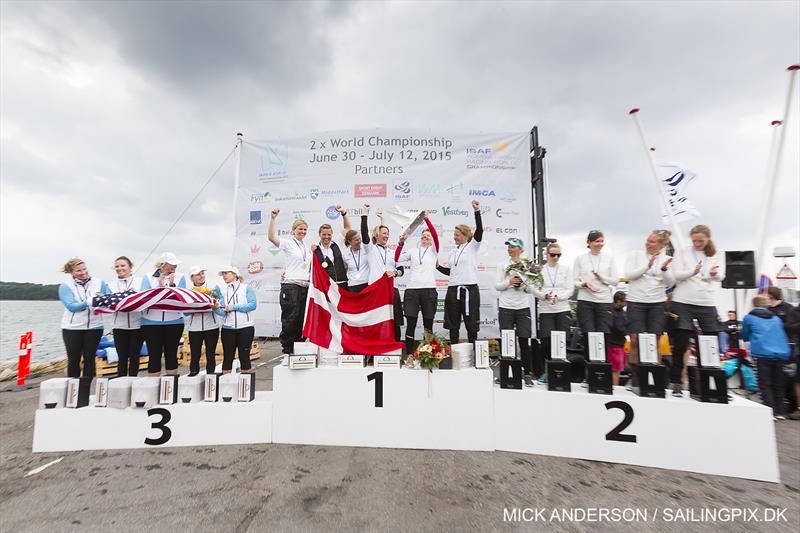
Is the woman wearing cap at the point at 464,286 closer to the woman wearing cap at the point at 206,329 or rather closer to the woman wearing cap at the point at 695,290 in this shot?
the woman wearing cap at the point at 695,290

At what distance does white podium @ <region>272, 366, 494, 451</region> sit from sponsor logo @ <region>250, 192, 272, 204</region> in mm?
4941

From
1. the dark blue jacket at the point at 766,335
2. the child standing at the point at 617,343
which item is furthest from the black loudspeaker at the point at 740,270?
the child standing at the point at 617,343

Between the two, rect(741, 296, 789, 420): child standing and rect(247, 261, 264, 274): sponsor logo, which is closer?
rect(741, 296, 789, 420): child standing

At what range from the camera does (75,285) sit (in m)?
3.56

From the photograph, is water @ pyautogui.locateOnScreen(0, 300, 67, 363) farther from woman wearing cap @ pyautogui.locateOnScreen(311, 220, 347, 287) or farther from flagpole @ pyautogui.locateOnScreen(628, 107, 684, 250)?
flagpole @ pyautogui.locateOnScreen(628, 107, 684, 250)

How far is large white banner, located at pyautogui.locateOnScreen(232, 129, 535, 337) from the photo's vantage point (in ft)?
22.5

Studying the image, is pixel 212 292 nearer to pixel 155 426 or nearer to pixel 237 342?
pixel 237 342

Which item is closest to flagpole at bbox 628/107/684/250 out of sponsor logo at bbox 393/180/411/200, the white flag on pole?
the white flag on pole

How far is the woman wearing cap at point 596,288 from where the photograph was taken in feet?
12.5

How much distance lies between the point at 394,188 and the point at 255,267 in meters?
3.26

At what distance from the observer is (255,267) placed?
7.34m

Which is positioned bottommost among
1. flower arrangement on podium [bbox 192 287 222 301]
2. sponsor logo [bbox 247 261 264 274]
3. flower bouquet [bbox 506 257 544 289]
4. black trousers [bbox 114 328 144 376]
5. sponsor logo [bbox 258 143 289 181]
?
black trousers [bbox 114 328 144 376]

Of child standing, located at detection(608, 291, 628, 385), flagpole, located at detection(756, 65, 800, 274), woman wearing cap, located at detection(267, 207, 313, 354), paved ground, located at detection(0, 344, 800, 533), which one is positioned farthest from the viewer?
flagpole, located at detection(756, 65, 800, 274)

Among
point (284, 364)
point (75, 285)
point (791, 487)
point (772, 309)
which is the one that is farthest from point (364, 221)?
point (772, 309)
